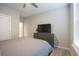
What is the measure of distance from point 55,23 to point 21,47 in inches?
25.2

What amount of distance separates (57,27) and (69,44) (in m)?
0.32

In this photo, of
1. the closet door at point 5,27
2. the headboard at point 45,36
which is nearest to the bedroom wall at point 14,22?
the closet door at point 5,27

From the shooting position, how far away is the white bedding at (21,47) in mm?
1400

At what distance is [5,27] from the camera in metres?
1.52

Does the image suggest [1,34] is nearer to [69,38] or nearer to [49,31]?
[49,31]

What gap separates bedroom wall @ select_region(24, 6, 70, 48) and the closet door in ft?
0.81

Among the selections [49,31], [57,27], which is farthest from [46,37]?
[57,27]

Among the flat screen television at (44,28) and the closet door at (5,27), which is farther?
the flat screen television at (44,28)

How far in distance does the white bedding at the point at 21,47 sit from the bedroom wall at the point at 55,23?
0.40ft

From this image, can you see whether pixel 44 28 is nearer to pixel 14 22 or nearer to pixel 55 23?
pixel 55 23

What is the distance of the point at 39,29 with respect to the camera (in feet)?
5.41

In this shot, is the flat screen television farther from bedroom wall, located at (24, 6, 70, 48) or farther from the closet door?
the closet door

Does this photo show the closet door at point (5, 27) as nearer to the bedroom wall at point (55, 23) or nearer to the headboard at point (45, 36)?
the bedroom wall at point (55, 23)

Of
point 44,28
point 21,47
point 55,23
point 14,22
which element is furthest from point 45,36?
point 14,22
